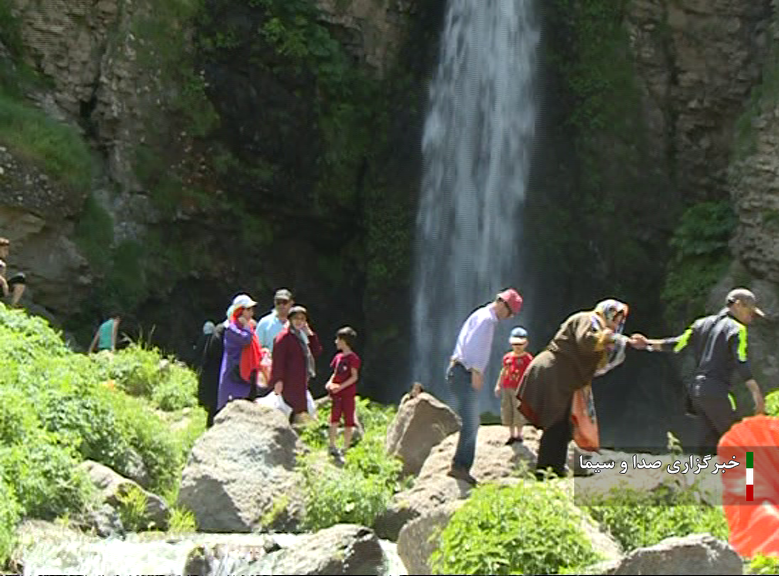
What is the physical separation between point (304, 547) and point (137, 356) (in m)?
11.3

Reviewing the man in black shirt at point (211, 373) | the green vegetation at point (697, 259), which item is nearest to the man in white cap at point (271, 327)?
the man in black shirt at point (211, 373)

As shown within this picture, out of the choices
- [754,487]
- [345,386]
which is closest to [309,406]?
[345,386]

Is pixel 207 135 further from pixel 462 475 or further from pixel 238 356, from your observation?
pixel 462 475

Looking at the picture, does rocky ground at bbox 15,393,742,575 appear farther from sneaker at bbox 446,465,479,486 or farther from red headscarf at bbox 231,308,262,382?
red headscarf at bbox 231,308,262,382

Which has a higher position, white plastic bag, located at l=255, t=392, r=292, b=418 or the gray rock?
white plastic bag, located at l=255, t=392, r=292, b=418

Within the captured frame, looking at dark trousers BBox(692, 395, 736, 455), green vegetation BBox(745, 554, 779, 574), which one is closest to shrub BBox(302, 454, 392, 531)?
dark trousers BBox(692, 395, 736, 455)

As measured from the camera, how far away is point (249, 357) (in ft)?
37.0

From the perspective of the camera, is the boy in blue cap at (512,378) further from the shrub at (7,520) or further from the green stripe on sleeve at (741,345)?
the shrub at (7,520)

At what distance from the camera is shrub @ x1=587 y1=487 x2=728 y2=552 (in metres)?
6.72

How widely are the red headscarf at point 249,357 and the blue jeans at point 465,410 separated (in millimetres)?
3007

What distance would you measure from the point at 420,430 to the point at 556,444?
265 cm

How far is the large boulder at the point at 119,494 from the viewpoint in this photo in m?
9.36

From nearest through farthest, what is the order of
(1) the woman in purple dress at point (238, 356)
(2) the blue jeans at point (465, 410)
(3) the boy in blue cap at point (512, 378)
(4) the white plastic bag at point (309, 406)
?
1. (2) the blue jeans at point (465, 410)
2. (3) the boy in blue cap at point (512, 378)
3. (1) the woman in purple dress at point (238, 356)
4. (4) the white plastic bag at point (309, 406)

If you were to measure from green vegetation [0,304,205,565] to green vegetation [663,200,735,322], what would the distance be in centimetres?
895
